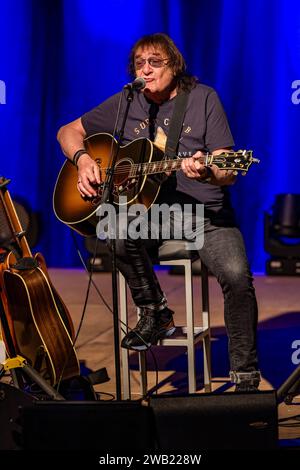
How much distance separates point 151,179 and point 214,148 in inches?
12.0

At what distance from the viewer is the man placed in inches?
153

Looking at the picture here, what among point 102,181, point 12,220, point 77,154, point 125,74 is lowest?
point 12,220

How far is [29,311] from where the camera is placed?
3902 millimetres

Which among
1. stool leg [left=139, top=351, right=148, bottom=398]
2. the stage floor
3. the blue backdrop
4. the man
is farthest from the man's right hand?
the blue backdrop

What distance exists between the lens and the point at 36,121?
785 cm

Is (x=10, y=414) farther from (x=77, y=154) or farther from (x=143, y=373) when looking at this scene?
(x=77, y=154)

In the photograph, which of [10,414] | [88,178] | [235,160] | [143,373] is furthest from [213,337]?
[10,414]

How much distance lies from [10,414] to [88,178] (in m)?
1.16

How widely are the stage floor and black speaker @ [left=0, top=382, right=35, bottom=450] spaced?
1.02 m

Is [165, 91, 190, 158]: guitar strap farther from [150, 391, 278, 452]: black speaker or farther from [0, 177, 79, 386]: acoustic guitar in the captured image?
[150, 391, 278, 452]: black speaker

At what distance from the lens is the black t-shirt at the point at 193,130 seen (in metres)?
4.04

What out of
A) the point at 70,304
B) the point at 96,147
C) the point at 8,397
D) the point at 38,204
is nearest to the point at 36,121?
the point at 38,204

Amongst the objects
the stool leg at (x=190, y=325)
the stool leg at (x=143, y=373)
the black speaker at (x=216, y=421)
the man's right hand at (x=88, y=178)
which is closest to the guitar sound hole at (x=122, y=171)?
the man's right hand at (x=88, y=178)

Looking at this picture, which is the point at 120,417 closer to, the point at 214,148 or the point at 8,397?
the point at 8,397
